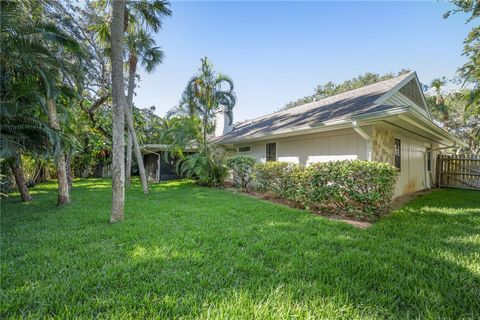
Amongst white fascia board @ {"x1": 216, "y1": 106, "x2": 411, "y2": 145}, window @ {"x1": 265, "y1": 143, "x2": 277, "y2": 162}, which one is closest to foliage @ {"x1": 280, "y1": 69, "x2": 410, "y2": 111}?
window @ {"x1": 265, "y1": 143, "x2": 277, "y2": 162}

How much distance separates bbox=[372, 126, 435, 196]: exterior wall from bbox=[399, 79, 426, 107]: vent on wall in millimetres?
1939

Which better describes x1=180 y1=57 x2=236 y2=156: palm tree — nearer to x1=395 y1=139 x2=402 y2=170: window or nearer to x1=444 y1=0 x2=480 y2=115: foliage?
x1=395 y1=139 x2=402 y2=170: window

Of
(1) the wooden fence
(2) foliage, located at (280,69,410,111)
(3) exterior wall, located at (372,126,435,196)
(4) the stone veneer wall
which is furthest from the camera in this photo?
(2) foliage, located at (280,69,410,111)

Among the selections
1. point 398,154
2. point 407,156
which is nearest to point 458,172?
point 407,156

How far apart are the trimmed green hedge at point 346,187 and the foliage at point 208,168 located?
4.86 metres

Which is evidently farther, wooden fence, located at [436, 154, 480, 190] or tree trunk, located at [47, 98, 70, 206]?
wooden fence, located at [436, 154, 480, 190]

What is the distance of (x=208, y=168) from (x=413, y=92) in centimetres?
1059

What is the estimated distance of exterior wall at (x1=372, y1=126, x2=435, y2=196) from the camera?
21.8 feet

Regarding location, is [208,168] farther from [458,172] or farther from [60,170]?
[458,172]

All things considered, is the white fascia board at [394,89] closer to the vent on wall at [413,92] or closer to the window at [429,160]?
the vent on wall at [413,92]

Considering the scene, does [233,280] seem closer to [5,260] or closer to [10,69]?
[5,260]

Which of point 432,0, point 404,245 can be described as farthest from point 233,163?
point 432,0

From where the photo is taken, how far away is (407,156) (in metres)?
8.84

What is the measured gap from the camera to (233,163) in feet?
32.9
